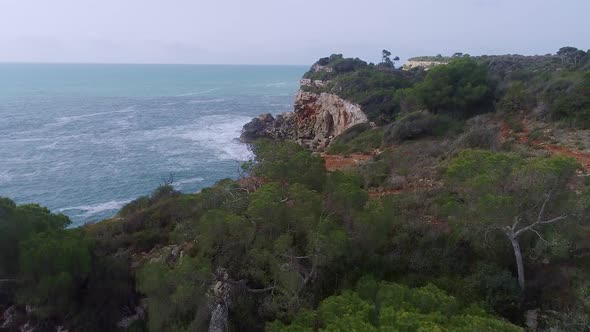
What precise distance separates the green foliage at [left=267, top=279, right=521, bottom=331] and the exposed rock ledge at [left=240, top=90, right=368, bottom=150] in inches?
1187

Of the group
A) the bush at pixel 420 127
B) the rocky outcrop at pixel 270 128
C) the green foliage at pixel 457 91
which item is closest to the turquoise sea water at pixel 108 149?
the rocky outcrop at pixel 270 128

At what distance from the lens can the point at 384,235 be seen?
12133 millimetres

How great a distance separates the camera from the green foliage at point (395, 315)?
7.65 meters

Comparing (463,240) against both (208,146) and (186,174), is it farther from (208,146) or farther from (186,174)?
(208,146)

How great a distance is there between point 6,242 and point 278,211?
7.68m

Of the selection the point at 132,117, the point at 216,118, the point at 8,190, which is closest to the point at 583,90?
the point at 8,190

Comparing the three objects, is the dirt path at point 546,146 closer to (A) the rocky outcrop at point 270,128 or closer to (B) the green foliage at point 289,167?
(B) the green foliage at point 289,167

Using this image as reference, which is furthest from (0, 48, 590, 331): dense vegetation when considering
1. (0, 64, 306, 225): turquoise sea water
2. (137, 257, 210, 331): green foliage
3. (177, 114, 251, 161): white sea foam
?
(177, 114, 251, 161): white sea foam

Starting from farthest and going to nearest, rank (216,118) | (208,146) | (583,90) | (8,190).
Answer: (216,118)
(208,146)
(8,190)
(583,90)

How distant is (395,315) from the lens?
7.95m

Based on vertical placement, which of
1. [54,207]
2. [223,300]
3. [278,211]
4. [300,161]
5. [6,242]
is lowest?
[54,207]

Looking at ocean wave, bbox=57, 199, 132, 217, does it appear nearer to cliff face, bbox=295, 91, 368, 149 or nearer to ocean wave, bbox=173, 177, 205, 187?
ocean wave, bbox=173, 177, 205, 187

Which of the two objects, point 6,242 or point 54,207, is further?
point 54,207

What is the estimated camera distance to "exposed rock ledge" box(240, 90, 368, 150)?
140 feet
